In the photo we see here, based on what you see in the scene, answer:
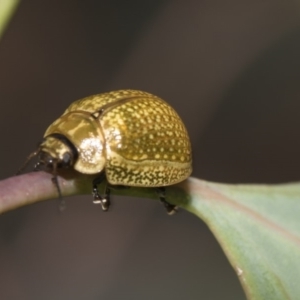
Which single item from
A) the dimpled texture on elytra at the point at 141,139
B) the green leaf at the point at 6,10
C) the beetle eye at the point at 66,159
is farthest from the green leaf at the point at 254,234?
the green leaf at the point at 6,10

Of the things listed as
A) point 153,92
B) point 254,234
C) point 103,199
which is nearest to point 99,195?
point 103,199

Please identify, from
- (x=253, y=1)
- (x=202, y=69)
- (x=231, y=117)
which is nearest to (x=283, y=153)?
(x=231, y=117)

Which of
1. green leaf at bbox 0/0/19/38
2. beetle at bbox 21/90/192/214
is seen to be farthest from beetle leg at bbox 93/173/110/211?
green leaf at bbox 0/0/19/38

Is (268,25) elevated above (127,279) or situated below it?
above

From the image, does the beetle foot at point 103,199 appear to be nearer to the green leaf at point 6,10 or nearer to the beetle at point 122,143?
the beetle at point 122,143

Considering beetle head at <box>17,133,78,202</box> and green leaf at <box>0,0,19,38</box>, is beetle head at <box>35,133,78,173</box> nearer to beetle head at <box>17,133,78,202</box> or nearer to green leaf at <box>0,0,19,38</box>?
beetle head at <box>17,133,78,202</box>

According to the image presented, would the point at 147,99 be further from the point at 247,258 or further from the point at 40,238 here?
the point at 40,238
